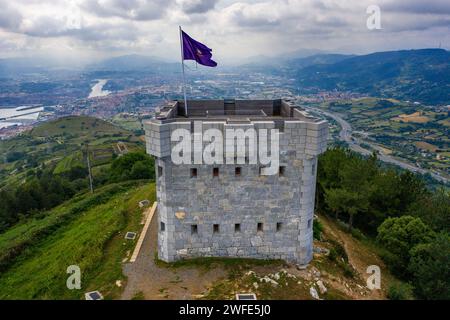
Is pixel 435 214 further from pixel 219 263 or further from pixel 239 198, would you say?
pixel 219 263

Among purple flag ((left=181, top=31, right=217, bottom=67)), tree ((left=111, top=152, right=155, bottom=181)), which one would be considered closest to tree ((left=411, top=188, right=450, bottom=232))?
purple flag ((left=181, top=31, right=217, bottom=67))

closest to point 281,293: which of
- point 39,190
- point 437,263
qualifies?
point 437,263

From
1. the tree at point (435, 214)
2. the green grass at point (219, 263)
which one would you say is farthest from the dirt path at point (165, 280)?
the tree at point (435, 214)

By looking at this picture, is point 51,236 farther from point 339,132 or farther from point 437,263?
point 339,132

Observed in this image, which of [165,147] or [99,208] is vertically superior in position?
[165,147]

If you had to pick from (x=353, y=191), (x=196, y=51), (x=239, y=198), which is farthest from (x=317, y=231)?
(x=196, y=51)

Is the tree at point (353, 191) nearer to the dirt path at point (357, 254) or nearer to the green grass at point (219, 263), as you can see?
the dirt path at point (357, 254)

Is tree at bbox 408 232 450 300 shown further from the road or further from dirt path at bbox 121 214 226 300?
the road
